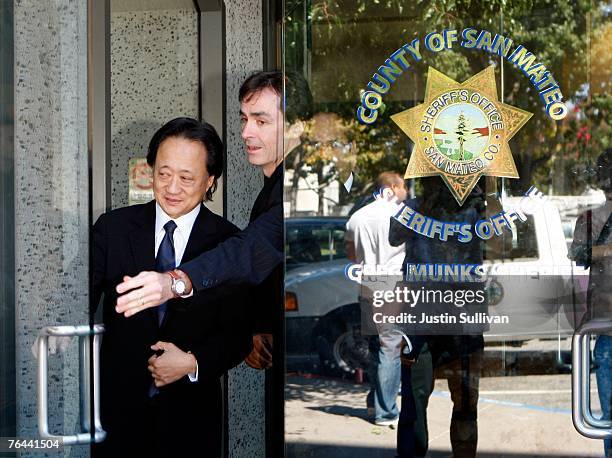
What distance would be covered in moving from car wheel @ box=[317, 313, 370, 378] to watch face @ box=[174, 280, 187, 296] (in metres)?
0.74

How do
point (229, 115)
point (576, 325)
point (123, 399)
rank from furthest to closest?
point (229, 115)
point (123, 399)
point (576, 325)

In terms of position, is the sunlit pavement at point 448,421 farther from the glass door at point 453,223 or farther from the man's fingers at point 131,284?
the man's fingers at point 131,284

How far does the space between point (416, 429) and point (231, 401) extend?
133 cm

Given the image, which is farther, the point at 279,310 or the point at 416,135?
the point at 279,310

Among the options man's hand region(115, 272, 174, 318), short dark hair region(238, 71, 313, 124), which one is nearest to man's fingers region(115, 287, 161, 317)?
man's hand region(115, 272, 174, 318)

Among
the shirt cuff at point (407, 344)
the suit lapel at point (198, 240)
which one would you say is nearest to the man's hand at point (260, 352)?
the suit lapel at point (198, 240)

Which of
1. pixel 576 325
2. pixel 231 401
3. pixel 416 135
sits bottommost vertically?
pixel 231 401

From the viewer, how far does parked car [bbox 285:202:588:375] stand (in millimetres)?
2812

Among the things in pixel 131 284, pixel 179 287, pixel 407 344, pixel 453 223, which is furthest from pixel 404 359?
pixel 131 284

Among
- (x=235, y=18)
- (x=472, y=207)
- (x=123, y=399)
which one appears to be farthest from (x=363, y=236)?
(x=235, y=18)

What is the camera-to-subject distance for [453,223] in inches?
112

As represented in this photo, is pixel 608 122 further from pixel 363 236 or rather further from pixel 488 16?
pixel 363 236

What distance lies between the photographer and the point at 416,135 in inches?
113

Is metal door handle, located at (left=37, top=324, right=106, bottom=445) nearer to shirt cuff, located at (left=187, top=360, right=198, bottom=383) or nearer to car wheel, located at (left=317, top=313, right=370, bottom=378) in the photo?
shirt cuff, located at (left=187, top=360, right=198, bottom=383)
